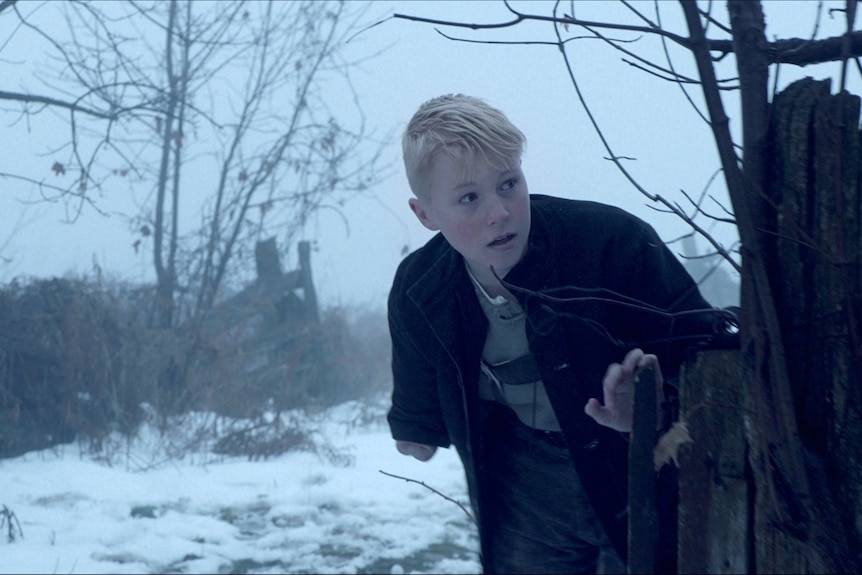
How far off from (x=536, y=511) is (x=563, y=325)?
2.17ft

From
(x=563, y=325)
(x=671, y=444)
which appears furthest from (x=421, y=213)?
(x=671, y=444)

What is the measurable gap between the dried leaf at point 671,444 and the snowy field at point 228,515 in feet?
11.4

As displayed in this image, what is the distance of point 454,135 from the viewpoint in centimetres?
201

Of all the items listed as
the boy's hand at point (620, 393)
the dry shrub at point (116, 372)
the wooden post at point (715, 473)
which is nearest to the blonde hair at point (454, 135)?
the boy's hand at point (620, 393)

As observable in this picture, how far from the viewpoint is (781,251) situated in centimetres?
122

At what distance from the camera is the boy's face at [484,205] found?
6.46 feet

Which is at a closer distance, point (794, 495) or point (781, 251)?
point (794, 495)

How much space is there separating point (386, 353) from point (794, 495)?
1042 centimetres

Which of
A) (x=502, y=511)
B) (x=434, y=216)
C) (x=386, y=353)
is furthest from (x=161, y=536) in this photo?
(x=386, y=353)

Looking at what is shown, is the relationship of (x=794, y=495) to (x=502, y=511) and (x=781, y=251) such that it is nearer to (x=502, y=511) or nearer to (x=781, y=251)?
(x=781, y=251)

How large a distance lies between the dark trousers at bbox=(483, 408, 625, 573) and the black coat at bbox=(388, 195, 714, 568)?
10 cm

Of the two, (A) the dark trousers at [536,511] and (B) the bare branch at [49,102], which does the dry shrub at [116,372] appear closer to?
(B) the bare branch at [49,102]

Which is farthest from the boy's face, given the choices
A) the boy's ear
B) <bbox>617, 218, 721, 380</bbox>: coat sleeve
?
<bbox>617, 218, 721, 380</bbox>: coat sleeve

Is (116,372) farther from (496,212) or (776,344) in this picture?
(776,344)
